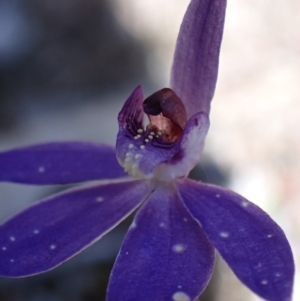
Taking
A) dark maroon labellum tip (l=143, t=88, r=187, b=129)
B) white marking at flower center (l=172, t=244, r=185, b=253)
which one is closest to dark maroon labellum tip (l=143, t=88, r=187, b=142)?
dark maroon labellum tip (l=143, t=88, r=187, b=129)

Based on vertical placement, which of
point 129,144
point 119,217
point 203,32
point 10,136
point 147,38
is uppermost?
point 147,38

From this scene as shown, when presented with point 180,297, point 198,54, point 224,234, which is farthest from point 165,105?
point 180,297

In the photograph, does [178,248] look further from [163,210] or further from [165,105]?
[165,105]

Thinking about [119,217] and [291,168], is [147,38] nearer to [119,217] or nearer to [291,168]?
[291,168]

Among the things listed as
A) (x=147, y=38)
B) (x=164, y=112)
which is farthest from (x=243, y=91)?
(x=164, y=112)

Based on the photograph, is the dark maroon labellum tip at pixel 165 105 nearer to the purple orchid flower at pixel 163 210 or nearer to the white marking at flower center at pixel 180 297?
the purple orchid flower at pixel 163 210

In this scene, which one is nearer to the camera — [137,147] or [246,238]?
[246,238]

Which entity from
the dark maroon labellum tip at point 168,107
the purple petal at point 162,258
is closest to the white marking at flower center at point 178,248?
the purple petal at point 162,258
